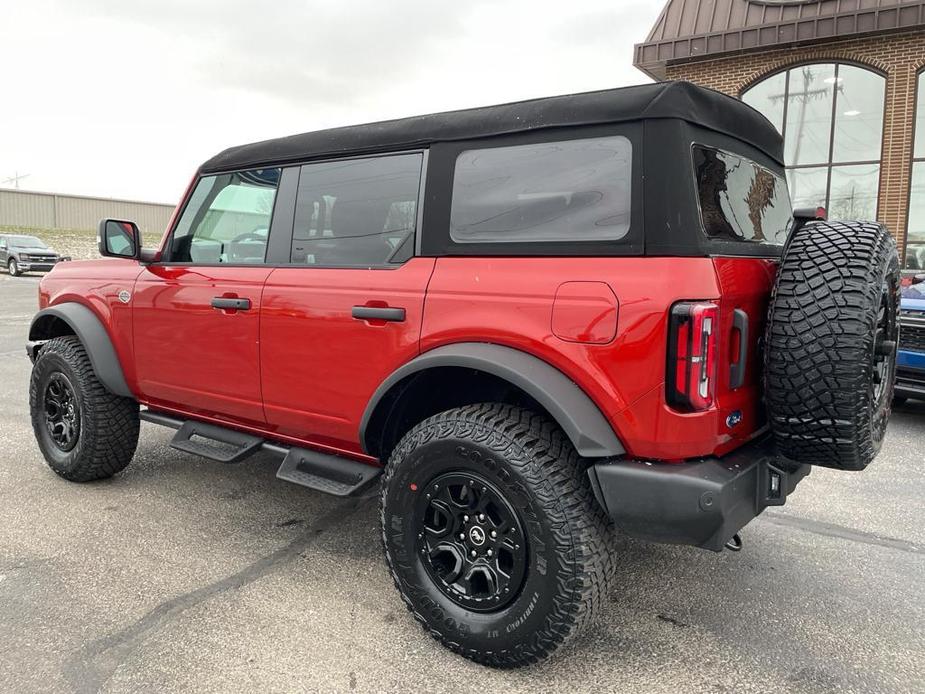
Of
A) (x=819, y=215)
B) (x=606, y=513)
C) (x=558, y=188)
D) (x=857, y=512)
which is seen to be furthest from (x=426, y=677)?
(x=857, y=512)

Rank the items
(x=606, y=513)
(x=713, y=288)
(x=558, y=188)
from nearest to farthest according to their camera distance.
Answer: (x=713, y=288) → (x=606, y=513) → (x=558, y=188)

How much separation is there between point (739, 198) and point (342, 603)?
2236mm

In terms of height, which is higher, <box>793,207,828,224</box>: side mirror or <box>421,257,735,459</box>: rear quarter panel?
<box>793,207,828,224</box>: side mirror

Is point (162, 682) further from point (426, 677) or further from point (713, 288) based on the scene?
point (713, 288)

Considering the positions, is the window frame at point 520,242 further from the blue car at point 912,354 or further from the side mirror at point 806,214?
the blue car at point 912,354

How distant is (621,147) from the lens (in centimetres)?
229

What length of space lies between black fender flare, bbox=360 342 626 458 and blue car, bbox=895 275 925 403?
4.38 meters

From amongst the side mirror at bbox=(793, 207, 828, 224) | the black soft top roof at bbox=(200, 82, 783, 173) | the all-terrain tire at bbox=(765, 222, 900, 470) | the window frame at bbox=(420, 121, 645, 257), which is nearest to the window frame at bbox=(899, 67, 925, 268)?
the side mirror at bbox=(793, 207, 828, 224)

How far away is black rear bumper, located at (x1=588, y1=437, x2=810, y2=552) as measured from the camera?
207 cm

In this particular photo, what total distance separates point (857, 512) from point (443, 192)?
3005 mm

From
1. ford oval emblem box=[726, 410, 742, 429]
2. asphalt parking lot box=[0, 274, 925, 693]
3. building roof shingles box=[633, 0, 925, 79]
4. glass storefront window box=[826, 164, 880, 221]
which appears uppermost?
building roof shingles box=[633, 0, 925, 79]

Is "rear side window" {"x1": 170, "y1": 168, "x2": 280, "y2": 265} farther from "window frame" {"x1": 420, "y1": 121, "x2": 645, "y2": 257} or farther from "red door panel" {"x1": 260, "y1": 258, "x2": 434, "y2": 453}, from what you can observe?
"window frame" {"x1": 420, "y1": 121, "x2": 645, "y2": 257}

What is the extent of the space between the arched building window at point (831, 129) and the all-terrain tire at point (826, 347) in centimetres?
Answer: 1123

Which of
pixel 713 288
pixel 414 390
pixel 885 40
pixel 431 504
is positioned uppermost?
pixel 885 40
